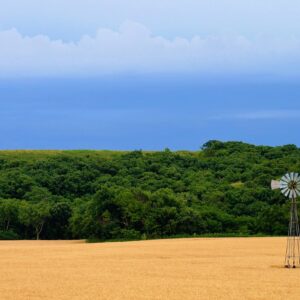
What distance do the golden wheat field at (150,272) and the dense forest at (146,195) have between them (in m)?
10.2

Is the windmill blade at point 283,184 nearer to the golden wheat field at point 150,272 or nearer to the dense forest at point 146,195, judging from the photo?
the golden wheat field at point 150,272

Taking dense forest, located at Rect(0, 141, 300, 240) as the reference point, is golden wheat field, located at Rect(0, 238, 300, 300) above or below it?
below

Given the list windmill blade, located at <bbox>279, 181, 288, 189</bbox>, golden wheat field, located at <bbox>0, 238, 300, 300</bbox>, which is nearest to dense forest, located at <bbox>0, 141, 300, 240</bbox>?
golden wheat field, located at <bbox>0, 238, 300, 300</bbox>

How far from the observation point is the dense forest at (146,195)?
66.4 metres

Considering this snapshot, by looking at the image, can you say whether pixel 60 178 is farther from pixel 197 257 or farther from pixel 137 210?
pixel 197 257

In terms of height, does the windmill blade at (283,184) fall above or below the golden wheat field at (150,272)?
above

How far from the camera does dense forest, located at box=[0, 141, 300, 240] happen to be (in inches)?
2616

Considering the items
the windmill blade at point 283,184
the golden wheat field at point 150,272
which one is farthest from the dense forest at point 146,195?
the windmill blade at point 283,184

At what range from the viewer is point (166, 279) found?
3297 centimetres

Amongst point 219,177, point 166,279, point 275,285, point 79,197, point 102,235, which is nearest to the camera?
point 275,285

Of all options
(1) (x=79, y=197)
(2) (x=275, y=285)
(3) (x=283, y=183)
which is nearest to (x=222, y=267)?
(3) (x=283, y=183)

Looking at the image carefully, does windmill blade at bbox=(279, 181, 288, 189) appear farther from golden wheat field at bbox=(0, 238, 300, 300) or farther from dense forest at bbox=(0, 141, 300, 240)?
dense forest at bbox=(0, 141, 300, 240)

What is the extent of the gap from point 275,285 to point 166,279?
4977 millimetres

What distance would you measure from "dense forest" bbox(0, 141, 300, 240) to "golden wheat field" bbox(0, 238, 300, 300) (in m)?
10.2
